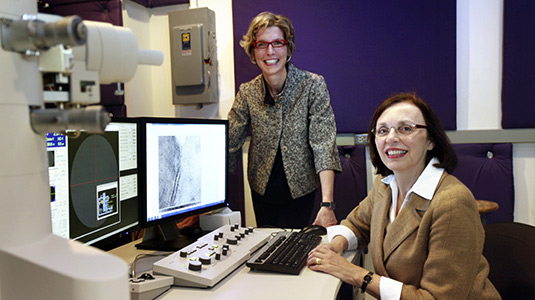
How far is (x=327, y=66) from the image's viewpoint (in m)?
2.77

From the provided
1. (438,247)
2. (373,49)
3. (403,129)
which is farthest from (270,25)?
(438,247)

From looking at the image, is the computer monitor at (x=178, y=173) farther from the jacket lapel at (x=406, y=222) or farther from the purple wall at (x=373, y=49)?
the purple wall at (x=373, y=49)

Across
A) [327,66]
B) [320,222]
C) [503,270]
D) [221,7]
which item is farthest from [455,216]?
[221,7]

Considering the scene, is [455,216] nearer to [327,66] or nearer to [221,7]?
[327,66]

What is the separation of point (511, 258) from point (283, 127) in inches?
45.3

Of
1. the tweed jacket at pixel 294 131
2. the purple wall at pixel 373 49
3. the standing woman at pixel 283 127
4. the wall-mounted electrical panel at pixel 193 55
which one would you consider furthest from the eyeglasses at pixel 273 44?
the wall-mounted electrical panel at pixel 193 55

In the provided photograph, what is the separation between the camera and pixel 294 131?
2090 mm

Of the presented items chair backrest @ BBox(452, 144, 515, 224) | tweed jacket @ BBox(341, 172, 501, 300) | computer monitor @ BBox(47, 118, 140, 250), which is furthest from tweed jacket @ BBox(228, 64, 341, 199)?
chair backrest @ BBox(452, 144, 515, 224)

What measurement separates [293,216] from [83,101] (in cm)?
171

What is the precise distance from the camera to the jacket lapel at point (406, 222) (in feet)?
4.16

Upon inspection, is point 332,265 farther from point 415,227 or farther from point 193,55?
point 193,55

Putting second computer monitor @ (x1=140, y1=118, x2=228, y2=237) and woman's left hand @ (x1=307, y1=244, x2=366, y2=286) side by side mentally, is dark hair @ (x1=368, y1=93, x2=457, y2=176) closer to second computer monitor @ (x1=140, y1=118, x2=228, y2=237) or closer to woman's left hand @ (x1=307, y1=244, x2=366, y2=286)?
woman's left hand @ (x1=307, y1=244, x2=366, y2=286)

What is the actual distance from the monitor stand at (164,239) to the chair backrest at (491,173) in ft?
5.83

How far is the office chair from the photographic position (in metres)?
1.18
